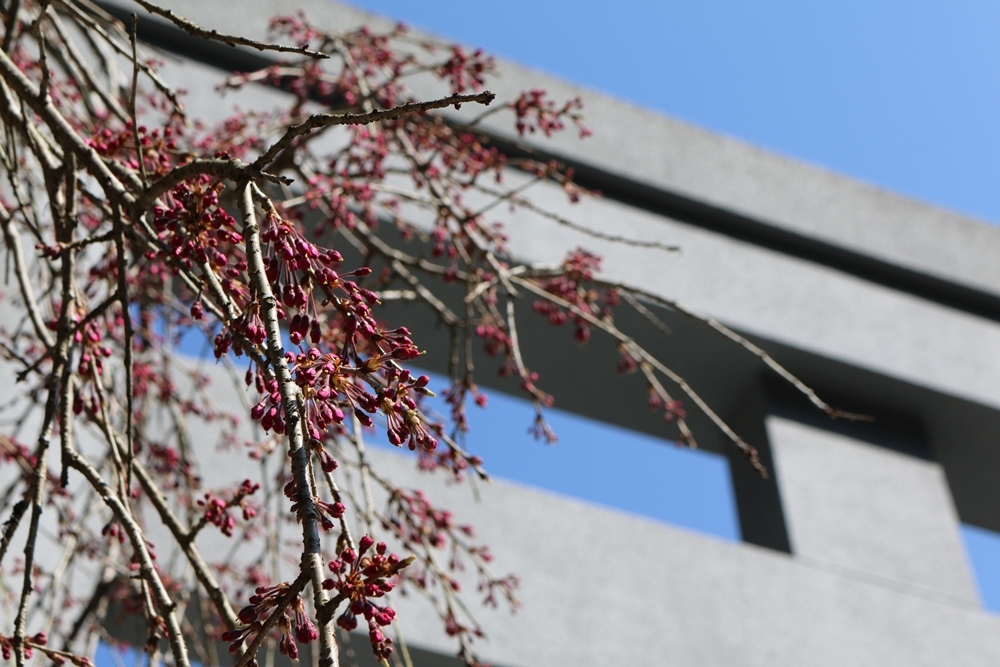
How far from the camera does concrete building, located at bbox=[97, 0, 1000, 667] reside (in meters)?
4.61

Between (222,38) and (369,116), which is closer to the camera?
(369,116)

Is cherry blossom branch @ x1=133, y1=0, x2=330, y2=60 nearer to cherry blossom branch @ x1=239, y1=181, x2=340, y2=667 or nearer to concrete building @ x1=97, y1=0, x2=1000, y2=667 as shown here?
cherry blossom branch @ x1=239, y1=181, x2=340, y2=667

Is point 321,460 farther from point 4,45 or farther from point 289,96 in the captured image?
point 289,96

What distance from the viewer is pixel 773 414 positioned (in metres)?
5.40

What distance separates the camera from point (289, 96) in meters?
5.33

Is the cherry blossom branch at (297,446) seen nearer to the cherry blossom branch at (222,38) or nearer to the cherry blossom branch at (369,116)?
the cherry blossom branch at (369,116)

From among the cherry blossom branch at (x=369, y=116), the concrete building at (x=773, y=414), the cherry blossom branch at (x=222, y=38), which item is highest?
the concrete building at (x=773, y=414)

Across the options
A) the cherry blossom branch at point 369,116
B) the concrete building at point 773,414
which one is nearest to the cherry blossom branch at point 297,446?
the cherry blossom branch at point 369,116

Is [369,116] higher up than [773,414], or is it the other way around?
[773,414]

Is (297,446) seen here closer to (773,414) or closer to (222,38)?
(222,38)

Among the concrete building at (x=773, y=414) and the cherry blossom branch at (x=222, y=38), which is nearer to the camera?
the cherry blossom branch at (x=222, y=38)

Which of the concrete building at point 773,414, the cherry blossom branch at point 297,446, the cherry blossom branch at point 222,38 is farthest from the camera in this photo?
the concrete building at point 773,414

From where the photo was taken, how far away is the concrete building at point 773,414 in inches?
181

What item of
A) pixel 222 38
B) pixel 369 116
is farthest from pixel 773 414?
pixel 369 116
